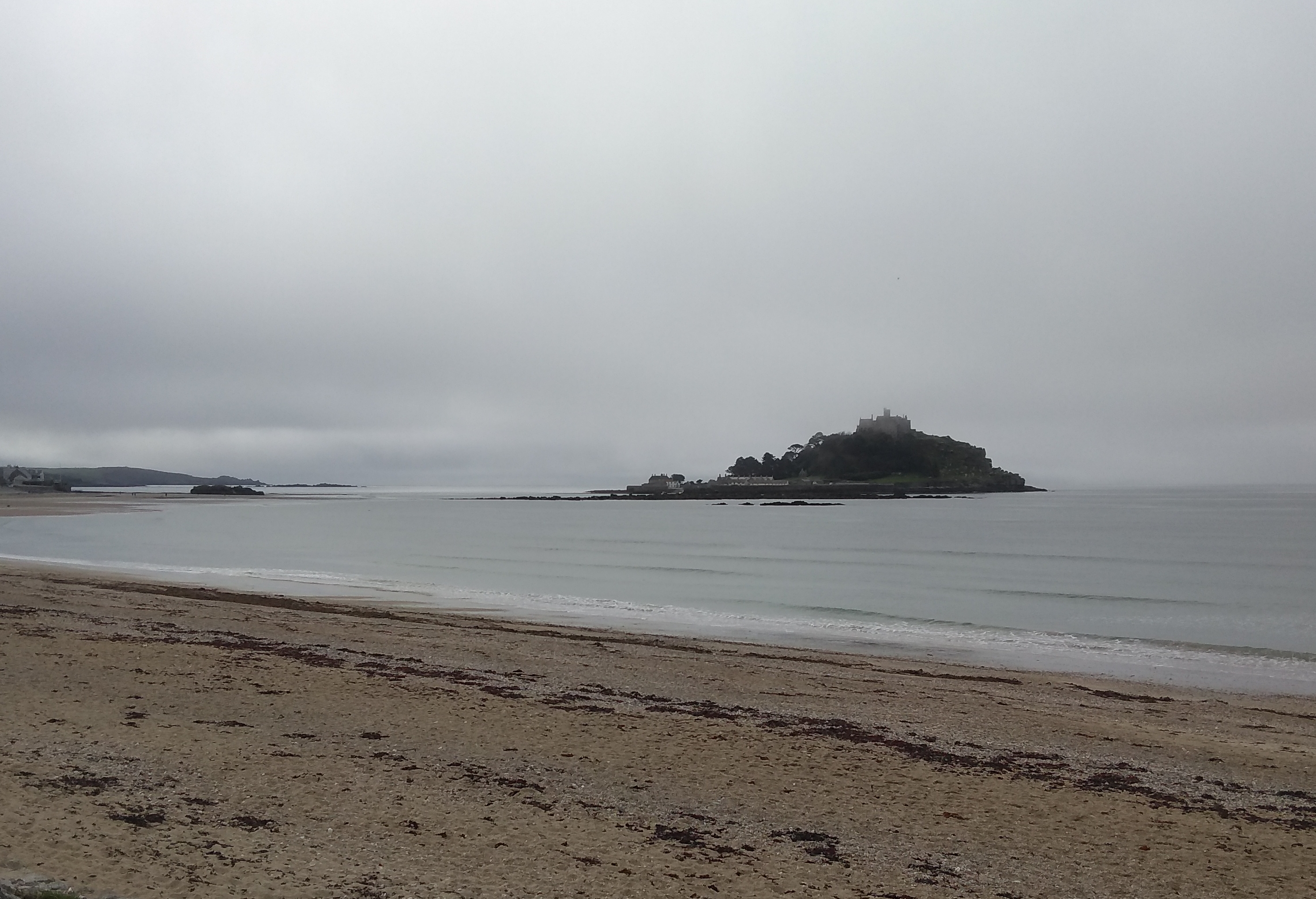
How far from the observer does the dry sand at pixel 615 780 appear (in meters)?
5.96

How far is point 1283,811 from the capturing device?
814cm

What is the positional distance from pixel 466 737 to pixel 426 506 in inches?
5236

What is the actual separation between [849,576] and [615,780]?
2941 cm

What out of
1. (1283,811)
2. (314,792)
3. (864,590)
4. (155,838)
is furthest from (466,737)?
(864,590)

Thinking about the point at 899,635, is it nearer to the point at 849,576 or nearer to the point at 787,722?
the point at 787,722

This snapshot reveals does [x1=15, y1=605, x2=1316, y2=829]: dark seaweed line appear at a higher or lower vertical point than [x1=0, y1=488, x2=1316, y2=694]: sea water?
higher

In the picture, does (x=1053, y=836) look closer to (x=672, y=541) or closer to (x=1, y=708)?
(x=1, y=708)

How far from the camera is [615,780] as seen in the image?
322 inches

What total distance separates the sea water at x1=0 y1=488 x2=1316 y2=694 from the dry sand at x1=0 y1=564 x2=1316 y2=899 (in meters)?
6.26

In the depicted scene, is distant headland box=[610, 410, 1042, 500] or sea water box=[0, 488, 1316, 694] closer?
sea water box=[0, 488, 1316, 694]

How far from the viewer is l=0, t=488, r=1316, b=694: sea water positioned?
20969 mm

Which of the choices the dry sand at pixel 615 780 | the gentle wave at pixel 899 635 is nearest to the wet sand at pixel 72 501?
the gentle wave at pixel 899 635

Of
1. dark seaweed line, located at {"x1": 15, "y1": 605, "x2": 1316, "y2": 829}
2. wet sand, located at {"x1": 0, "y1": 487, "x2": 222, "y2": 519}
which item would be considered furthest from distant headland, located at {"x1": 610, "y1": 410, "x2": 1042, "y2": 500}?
dark seaweed line, located at {"x1": 15, "y1": 605, "x2": 1316, "y2": 829}

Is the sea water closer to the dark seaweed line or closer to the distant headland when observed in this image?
the dark seaweed line
